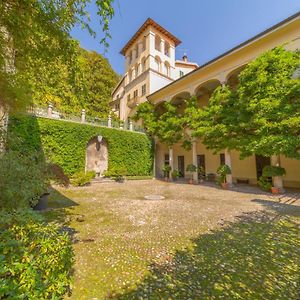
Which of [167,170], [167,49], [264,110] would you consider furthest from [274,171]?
[167,49]

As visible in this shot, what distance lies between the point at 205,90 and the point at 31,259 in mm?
20684

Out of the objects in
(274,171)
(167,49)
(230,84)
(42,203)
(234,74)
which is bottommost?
(42,203)

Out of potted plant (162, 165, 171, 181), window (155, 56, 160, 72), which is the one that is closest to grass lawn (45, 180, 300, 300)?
potted plant (162, 165, 171, 181)

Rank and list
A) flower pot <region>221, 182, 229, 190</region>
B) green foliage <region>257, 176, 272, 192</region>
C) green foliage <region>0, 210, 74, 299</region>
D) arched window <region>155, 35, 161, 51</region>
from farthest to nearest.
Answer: arched window <region>155, 35, 161, 51</region> → flower pot <region>221, 182, 229, 190</region> → green foliage <region>257, 176, 272, 192</region> → green foliage <region>0, 210, 74, 299</region>

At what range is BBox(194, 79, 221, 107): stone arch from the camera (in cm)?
1752

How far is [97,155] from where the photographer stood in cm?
1752

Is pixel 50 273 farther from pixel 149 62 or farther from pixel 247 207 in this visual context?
pixel 149 62

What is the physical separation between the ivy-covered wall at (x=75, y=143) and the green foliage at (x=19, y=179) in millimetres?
5659

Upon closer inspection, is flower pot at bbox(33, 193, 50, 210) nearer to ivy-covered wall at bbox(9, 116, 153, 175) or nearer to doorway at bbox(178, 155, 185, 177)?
ivy-covered wall at bbox(9, 116, 153, 175)

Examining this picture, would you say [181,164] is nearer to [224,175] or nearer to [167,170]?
[167,170]

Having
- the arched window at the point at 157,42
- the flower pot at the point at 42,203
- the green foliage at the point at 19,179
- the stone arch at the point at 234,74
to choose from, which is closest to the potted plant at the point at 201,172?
the stone arch at the point at 234,74

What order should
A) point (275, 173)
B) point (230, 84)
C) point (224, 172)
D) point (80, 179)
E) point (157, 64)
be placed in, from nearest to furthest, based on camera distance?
point (275, 173)
point (80, 179)
point (224, 172)
point (230, 84)
point (157, 64)

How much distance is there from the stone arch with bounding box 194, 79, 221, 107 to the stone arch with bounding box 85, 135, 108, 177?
34.4 feet

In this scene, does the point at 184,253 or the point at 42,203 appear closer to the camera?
the point at 184,253
